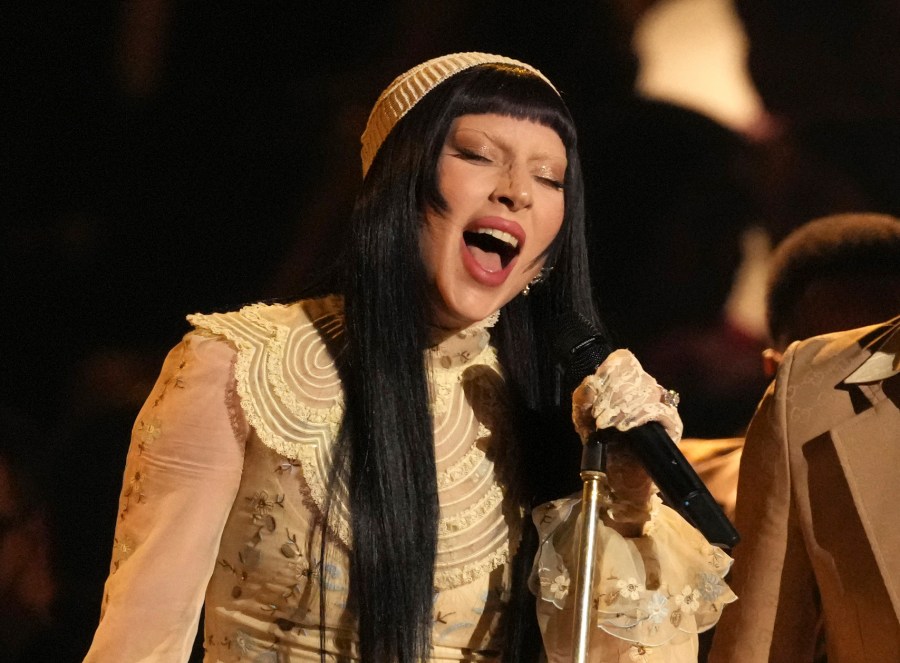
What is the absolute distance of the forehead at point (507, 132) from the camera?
4.62 feet

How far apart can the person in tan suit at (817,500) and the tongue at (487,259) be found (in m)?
0.40

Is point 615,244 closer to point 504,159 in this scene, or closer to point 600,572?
point 504,159

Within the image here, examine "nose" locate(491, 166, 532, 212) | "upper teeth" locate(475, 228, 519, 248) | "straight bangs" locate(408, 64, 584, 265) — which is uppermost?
"straight bangs" locate(408, 64, 584, 265)

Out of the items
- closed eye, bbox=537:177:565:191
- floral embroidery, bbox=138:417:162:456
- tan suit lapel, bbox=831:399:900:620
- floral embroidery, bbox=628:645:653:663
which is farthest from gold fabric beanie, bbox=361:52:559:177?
floral embroidery, bbox=628:645:653:663

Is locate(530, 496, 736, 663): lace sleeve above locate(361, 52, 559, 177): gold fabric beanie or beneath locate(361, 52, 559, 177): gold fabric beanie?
beneath

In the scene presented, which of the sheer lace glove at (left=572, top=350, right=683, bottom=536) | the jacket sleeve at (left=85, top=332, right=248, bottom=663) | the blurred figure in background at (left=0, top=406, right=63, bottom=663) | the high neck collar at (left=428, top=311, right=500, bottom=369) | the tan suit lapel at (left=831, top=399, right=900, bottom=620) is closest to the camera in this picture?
the sheer lace glove at (left=572, top=350, right=683, bottom=536)

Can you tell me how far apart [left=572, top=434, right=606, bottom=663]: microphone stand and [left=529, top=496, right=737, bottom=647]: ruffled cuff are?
16cm

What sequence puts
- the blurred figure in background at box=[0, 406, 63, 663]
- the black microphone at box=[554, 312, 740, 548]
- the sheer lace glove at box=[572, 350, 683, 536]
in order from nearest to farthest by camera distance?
the black microphone at box=[554, 312, 740, 548]
the sheer lace glove at box=[572, 350, 683, 536]
the blurred figure in background at box=[0, 406, 63, 663]

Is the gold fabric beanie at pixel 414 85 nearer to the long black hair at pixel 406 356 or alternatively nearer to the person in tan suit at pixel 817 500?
the long black hair at pixel 406 356

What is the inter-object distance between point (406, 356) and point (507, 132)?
0.30 m

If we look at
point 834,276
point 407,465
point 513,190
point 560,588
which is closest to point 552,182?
point 513,190

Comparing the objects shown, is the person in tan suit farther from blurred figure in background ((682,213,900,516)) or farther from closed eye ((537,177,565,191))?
blurred figure in background ((682,213,900,516))

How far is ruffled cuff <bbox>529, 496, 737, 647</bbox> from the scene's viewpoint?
1.29m

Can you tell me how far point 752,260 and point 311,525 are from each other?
4.18 feet
